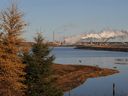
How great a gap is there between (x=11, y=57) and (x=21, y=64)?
0.95 meters

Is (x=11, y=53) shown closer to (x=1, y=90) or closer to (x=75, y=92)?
(x=1, y=90)

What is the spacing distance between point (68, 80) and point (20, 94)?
3606cm

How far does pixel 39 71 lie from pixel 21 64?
199 cm

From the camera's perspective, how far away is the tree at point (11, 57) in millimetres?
28656

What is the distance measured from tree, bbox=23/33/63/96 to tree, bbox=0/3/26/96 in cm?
110

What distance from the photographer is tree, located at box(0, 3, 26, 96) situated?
94.0 feet

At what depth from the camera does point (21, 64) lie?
2897 centimetres

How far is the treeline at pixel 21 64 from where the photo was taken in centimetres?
2877

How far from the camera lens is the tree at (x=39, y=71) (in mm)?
30156

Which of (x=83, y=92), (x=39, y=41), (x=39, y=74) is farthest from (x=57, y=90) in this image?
(x=83, y=92)

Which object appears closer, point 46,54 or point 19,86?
point 19,86

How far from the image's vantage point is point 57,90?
30766mm

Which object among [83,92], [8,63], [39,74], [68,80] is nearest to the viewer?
[8,63]

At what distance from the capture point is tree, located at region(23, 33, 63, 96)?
30156 millimetres
